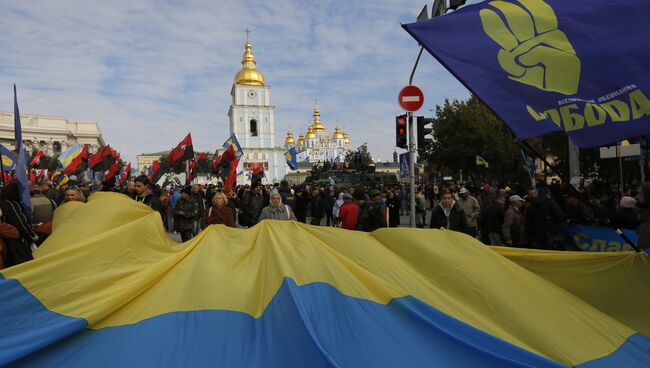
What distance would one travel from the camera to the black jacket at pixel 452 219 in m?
9.75

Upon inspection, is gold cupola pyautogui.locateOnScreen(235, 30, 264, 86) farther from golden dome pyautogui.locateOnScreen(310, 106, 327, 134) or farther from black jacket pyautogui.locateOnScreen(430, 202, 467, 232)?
black jacket pyautogui.locateOnScreen(430, 202, 467, 232)

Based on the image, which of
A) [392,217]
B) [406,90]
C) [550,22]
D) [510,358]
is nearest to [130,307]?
[510,358]

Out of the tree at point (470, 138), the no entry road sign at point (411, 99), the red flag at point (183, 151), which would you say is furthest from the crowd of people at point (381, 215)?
the tree at point (470, 138)

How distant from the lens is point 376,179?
3153 centimetres

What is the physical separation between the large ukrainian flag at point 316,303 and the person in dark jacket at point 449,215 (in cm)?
546

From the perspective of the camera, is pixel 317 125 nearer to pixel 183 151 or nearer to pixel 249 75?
pixel 249 75

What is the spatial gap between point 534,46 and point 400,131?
840 cm

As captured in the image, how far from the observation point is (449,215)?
9977mm

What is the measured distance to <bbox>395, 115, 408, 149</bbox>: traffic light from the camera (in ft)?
38.7

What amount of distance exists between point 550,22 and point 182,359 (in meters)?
3.23

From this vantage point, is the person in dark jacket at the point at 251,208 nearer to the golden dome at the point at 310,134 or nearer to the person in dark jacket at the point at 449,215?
the person in dark jacket at the point at 449,215

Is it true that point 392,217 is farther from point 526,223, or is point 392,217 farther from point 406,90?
point 526,223

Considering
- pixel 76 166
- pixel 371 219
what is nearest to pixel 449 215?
pixel 371 219

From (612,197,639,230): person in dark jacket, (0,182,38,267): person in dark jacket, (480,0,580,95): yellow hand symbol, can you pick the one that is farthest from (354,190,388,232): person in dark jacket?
(480,0,580,95): yellow hand symbol
